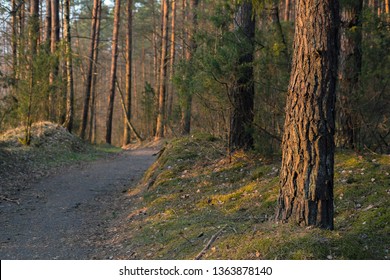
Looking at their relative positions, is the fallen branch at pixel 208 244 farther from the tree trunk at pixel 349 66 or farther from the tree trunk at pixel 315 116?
the tree trunk at pixel 349 66

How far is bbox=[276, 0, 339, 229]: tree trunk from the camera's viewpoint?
16.9 ft

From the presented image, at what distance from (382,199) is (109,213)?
5419 millimetres

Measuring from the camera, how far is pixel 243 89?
942 cm

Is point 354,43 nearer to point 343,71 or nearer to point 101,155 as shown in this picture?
point 343,71

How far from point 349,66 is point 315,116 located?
12.0ft

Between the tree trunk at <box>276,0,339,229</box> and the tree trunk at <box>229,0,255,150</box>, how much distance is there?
3.64 metres

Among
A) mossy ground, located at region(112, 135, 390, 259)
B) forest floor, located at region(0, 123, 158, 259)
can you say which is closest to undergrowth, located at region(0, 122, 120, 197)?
forest floor, located at region(0, 123, 158, 259)

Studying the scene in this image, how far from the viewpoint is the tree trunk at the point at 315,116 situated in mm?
5137

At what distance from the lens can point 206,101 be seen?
9.65 metres

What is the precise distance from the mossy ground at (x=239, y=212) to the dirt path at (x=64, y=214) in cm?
61

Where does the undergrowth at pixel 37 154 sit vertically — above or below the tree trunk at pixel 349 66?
below

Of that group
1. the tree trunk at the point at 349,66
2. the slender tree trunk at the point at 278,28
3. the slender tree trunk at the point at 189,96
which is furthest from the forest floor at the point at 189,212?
the slender tree trunk at the point at 278,28

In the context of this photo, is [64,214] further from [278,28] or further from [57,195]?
[278,28]

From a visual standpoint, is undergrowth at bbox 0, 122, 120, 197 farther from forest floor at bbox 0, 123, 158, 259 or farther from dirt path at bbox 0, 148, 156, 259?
dirt path at bbox 0, 148, 156, 259
